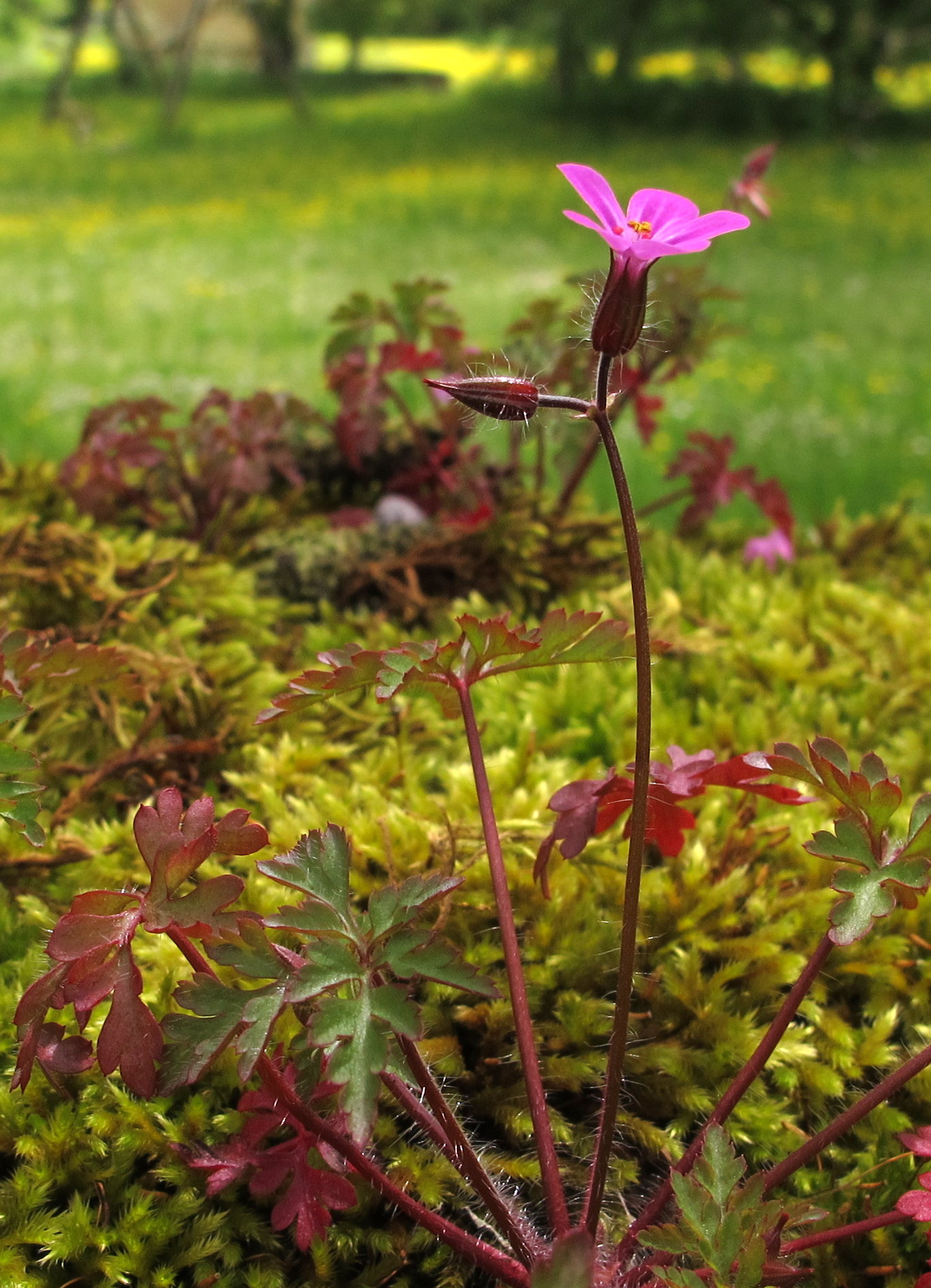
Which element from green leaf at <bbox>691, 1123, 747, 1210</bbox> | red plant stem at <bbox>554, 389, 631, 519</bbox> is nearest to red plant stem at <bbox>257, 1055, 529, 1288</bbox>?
green leaf at <bbox>691, 1123, 747, 1210</bbox>

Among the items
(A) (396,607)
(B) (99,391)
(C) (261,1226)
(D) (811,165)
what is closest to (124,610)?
(A) (396,607)

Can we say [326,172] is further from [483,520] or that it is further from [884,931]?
[884,931]

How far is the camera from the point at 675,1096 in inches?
55.3

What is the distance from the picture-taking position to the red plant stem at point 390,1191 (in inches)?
40.6

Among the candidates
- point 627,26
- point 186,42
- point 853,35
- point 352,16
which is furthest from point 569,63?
point 352,16

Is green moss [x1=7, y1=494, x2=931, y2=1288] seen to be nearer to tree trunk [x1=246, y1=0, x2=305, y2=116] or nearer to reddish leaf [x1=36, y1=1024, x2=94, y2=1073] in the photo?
reddish leaf [x1=36, y1=1024, x2=94, y2=1073]

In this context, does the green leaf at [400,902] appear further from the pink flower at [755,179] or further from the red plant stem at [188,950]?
the pink flower at [755,179]

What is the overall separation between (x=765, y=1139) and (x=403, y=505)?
6.11ft

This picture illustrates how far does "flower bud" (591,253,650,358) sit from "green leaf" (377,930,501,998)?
1.91 ft

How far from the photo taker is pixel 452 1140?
1090 mm

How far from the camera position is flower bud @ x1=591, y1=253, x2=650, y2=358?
101cm

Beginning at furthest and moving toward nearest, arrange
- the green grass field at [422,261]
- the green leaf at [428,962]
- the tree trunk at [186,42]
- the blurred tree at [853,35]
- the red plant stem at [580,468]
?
the blurred tree at [853,35] → the tree trunk at [186,42] → the green grass field at [422,261] → the red plant stem at [580,468] → the green leaf at [428,962]

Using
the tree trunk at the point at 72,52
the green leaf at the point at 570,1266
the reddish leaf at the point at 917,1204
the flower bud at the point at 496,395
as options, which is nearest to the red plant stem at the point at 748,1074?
the reddish leaf at the point at 917,1204

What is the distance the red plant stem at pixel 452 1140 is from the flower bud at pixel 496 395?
618mm
